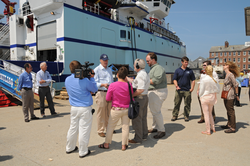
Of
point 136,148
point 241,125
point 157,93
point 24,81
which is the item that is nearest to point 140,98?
point 157,93

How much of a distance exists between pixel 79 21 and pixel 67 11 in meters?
1.03

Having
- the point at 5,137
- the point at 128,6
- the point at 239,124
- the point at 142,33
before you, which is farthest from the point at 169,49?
the point at 5,137

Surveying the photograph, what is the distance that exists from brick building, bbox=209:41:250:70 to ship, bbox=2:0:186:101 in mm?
53784

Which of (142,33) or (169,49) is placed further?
(169,49)

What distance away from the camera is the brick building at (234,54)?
213 ft

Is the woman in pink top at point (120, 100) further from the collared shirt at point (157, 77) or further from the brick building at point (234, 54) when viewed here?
the brick building at point (234, 54)

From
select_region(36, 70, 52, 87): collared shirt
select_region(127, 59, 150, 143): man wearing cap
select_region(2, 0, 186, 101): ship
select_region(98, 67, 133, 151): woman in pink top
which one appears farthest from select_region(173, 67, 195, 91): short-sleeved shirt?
select_region(2, 0, 186, 101): ship

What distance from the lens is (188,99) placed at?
552 cm

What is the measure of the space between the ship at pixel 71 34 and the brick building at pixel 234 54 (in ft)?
176

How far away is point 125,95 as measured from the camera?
→ 337cm

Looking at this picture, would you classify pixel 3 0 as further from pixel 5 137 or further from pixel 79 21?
pixel 5 137

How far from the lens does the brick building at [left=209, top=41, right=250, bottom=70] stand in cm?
6481

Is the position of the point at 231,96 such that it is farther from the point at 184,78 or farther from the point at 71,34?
the point at 71,34

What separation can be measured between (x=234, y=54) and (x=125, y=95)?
3048 inches
